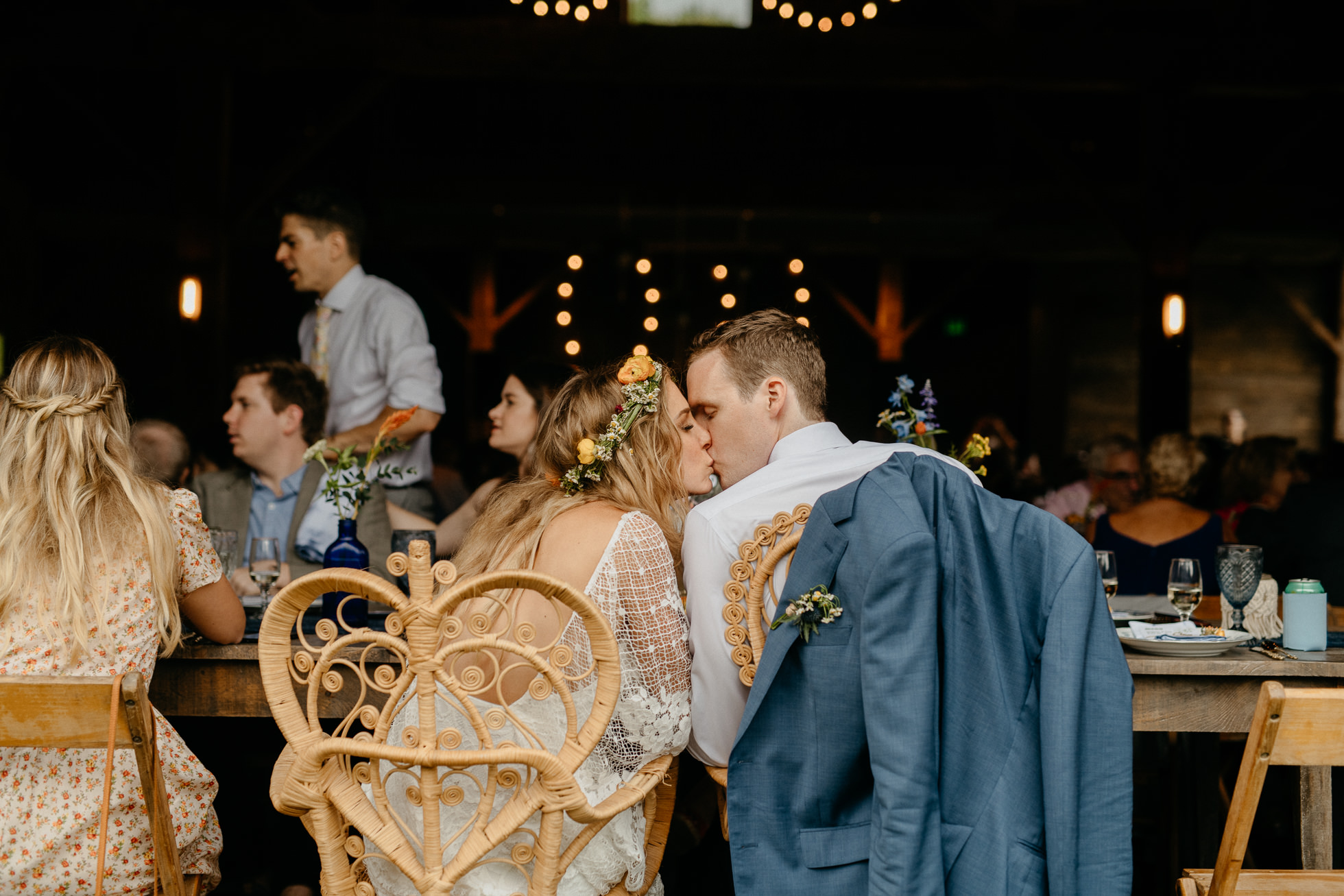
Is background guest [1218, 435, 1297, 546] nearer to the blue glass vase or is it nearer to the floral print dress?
the blue glass vase

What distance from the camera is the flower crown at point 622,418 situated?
6.50ft

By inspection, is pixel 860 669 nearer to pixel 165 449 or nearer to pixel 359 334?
pixel 165 449

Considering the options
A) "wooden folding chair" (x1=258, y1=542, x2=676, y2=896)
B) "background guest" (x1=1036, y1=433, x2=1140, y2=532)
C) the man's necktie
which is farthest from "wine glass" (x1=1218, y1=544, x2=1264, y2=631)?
the man's necktie

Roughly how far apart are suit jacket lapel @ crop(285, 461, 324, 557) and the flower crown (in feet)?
5.53

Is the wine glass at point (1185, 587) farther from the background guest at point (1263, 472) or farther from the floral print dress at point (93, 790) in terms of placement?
the background guest at point (1263, 472)

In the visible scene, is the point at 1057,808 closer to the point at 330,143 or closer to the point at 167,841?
the point at 167,841

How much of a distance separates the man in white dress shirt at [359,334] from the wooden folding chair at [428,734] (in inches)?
98.8

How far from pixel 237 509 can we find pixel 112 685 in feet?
7.32

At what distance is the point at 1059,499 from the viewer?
21.4ft

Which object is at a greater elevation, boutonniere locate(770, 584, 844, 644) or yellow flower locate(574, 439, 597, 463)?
yellow flower locate(574, 439, 597, 463)

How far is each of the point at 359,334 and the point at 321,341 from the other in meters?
0.29

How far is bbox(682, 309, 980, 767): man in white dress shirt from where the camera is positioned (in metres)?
1.98

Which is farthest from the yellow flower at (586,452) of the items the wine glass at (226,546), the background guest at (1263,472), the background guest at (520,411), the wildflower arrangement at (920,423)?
the background guest at (1263,472)

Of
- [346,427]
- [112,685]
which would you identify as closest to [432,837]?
[112,685]
